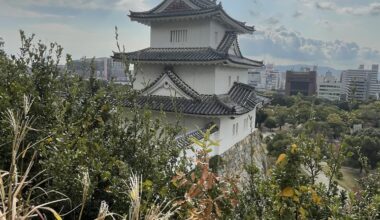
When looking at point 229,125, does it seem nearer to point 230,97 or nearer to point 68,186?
point 230,97

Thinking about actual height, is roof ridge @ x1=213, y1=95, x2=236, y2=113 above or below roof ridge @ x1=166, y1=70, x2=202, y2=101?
below

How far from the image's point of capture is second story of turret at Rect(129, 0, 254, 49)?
1391 centimetres

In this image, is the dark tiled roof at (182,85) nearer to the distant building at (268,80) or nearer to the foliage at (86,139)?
the foliage at (86,139)

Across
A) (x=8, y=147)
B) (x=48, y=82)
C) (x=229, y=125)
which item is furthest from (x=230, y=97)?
(x=8, y=147)

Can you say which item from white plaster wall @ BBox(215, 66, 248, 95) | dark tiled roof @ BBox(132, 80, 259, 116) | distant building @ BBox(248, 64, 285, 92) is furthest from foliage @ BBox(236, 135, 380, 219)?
distant building @ BBox(248, 64, 285, 92)

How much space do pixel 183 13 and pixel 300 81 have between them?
6475 centimetres

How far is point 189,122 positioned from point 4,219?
1195cm

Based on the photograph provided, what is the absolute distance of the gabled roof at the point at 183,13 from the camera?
43.7 feet

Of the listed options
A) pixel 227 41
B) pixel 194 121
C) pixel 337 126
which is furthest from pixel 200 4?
pixel 337 126

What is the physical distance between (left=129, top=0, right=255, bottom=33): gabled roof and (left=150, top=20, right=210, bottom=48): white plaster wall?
1.61ft

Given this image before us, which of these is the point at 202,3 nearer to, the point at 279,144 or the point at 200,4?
the point at 200,4

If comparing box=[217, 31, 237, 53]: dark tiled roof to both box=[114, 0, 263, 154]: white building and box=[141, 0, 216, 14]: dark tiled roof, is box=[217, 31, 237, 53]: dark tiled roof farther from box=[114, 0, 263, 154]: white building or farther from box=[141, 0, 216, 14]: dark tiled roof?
box=[141, 0, 216, 14]: dark tiled roof

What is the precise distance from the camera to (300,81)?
72812mm

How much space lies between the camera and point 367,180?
316 cm
